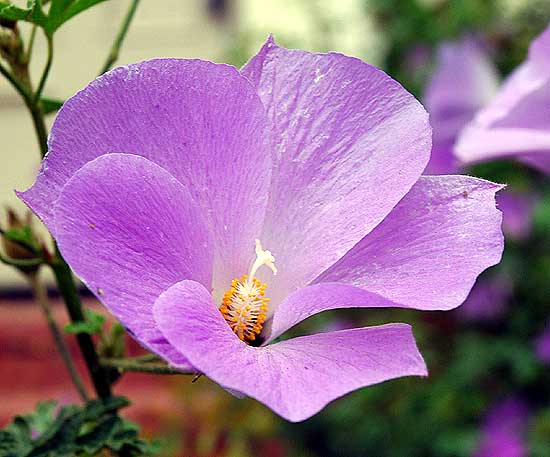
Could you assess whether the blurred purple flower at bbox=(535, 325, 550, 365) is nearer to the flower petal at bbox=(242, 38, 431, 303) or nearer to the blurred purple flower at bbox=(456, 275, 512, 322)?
the blurred purple flower at bbox=(456, 275, 512, 322)

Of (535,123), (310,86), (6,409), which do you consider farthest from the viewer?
(6,409)

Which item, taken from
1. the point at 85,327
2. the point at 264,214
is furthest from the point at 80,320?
the point at 264,214

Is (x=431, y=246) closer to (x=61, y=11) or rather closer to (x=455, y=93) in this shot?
(x=61, y=11)

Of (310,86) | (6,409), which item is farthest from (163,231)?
(6,409)

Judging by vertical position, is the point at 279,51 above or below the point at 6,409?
above

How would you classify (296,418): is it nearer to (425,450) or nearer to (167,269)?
(167,269)
